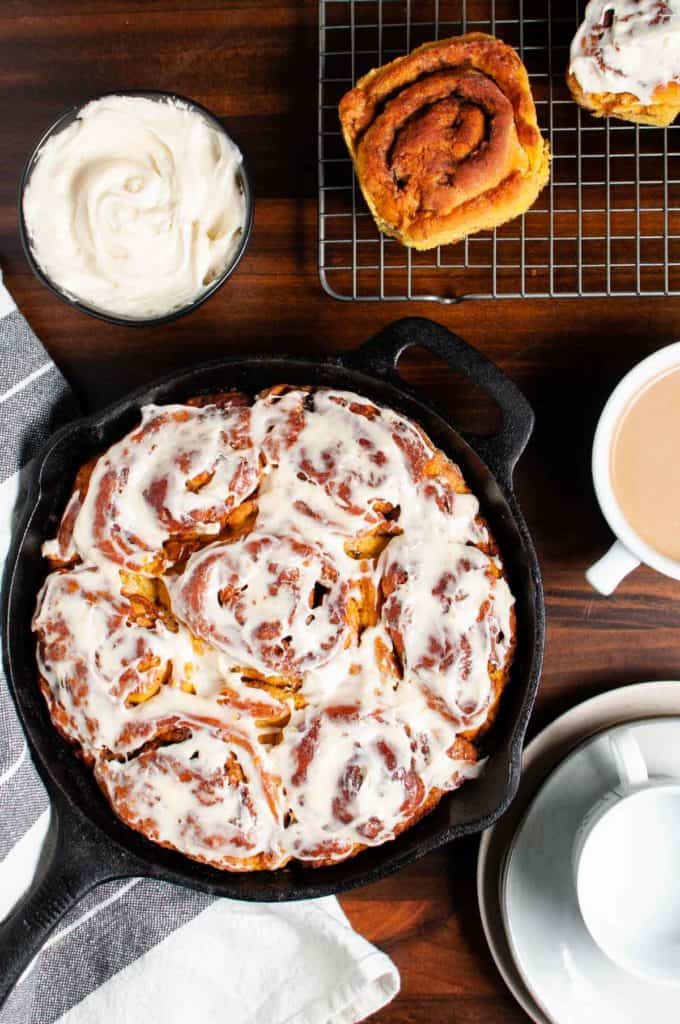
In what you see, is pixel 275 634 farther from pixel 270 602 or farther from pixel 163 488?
pixel 163 488

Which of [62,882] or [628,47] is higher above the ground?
[628,47]

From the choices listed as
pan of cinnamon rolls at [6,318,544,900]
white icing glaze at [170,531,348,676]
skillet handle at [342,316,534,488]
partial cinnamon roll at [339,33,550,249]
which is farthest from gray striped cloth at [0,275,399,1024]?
partial cinnamon roll at [339,33,550,249]

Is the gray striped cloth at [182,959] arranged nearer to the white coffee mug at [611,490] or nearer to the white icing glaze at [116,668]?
the white icing glaze at [116,668]

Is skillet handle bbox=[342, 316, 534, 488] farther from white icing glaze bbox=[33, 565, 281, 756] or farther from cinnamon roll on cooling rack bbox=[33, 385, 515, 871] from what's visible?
white icing glaze bbox=[33, 565, 281, 756]

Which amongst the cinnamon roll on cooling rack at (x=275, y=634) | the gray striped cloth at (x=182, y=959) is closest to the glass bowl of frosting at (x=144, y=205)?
the gray striped cloth at (x=182, y=959)

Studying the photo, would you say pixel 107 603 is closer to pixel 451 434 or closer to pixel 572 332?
pixel 451 434

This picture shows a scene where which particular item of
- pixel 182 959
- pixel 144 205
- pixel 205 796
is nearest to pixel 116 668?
pixel 205 796
